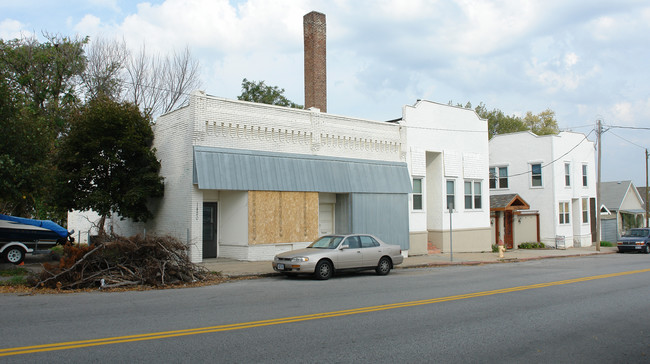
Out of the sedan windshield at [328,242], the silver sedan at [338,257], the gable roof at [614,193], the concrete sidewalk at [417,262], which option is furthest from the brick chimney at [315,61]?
the gable roof at [614,193]

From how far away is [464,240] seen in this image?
27438 millimetres

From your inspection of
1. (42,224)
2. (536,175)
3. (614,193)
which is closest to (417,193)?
(536,175)

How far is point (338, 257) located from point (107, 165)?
967 centimetres

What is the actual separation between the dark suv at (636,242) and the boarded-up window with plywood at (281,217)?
907 inches

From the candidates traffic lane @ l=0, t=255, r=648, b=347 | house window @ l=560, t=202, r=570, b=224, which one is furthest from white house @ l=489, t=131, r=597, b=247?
traffic lane @ l=0, t=255, r=648, b=347

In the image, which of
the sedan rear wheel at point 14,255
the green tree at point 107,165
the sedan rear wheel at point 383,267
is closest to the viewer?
the sedan rear wheel at point 383,267

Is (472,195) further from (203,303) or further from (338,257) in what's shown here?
(203,303)

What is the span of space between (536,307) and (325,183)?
11.7m

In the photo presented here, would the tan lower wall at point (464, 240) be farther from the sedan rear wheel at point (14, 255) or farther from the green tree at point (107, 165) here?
the sedan rear wheel at point (14, 255)

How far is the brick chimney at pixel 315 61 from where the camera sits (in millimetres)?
25484

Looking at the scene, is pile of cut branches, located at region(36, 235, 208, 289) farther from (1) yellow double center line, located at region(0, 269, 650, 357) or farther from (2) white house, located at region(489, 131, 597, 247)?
(2) white house, located at region(489, 131, 597, 247)

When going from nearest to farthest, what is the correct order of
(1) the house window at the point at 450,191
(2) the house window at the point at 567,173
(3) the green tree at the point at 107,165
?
(3) the green tree at the point at 107,165 → (1) the house window at the point at 450,191 → (2) the house window at the point at 567,173

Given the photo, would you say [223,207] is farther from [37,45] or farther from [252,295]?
[37,45]

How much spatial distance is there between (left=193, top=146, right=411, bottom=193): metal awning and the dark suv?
1787cm
